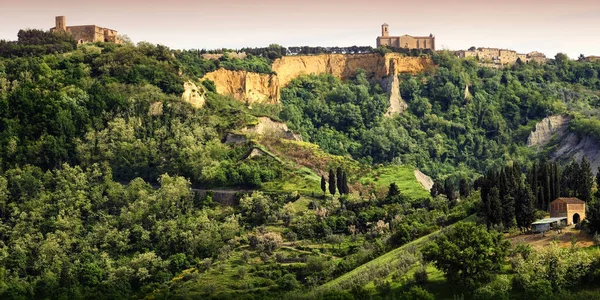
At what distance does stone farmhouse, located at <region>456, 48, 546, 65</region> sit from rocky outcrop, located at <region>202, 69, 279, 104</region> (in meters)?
28.5

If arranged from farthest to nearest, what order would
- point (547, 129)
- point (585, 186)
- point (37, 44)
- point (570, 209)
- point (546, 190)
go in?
point (547, 129) < point (37, 44) < point (585, 186) < point (546, 190) < point (570, 209)

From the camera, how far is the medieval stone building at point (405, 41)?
392 feet

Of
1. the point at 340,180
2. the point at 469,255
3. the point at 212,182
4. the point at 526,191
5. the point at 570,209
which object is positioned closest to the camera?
the point at 469,255

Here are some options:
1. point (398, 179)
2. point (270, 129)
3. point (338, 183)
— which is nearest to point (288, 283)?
→ point (338, 183)

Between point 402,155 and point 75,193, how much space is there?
112 ft

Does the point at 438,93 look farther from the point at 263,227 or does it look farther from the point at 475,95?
the point at 263,227

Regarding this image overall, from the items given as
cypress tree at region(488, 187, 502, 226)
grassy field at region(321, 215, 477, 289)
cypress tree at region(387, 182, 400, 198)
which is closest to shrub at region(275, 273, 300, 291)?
grassy field at region(321, 215, 477, 289)

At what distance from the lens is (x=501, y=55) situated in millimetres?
126938

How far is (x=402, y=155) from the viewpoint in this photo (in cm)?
9750

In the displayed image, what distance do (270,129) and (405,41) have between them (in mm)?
37852

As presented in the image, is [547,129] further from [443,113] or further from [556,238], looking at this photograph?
[556,238]

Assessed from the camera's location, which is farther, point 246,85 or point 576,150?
point 246,85

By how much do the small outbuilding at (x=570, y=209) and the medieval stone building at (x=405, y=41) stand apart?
63.6m

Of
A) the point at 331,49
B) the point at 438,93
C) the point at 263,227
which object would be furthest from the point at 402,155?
the point at 263,227
